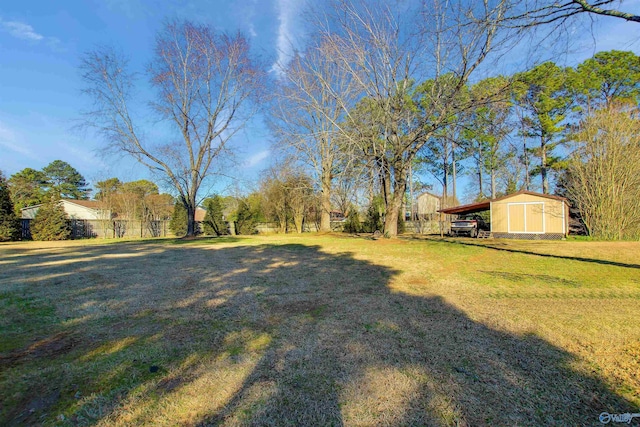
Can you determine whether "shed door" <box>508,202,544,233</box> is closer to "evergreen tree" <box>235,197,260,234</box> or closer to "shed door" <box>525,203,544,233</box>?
"shed door" <box>525,203,544,233</box>

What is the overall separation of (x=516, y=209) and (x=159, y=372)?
20.2 metres

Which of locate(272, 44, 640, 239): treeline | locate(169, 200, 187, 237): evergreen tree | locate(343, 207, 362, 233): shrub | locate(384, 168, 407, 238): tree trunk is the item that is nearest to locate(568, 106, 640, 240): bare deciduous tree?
locate(272, 44, 640, 239): treeline

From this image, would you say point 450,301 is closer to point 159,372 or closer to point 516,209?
point 159,372

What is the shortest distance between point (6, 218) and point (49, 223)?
6.44 ft

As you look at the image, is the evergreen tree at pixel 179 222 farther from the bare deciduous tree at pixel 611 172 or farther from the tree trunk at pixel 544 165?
the tree trunk at pixel 544 165

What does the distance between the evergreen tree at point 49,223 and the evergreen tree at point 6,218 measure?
0.99m

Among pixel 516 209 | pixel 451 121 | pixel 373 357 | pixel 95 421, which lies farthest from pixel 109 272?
pixel 516 209

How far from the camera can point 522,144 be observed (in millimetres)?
23906

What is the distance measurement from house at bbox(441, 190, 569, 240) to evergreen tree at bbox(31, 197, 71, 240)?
2728cm

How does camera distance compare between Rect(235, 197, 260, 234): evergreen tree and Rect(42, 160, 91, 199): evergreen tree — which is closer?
Rect(235, 197, 260, 234): evergreen tree

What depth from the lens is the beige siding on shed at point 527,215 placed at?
1659 cm

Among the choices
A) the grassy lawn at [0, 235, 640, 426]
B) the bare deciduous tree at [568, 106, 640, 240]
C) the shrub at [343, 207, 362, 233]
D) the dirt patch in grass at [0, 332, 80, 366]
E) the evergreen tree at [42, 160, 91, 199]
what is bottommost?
the grassy lawn at [0, 235, 640, 426]

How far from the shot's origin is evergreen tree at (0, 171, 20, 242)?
Result: 17.1 metres

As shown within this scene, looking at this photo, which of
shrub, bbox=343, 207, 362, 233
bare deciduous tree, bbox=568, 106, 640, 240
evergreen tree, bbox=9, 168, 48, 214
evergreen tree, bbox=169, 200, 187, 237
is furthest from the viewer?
evergreen tree, bbox=9, 168, 48, 214
